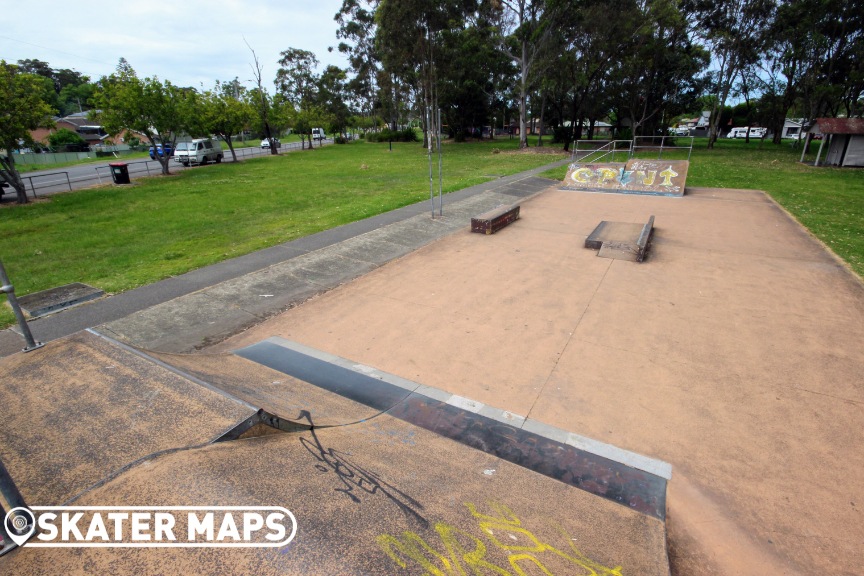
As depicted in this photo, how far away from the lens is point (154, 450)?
2898 mm

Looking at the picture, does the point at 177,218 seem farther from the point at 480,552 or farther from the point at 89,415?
the point at 480,552

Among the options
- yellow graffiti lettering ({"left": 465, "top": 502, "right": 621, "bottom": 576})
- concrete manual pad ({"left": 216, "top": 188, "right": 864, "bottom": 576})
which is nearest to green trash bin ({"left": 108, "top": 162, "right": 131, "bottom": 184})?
concrete manual pad ({"left": 216, "top": 188, "right": 864, "bottom": 576})

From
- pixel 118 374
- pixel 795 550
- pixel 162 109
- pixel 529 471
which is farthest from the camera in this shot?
pixel 162 109

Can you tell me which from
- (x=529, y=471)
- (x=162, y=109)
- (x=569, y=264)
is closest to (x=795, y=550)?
(x=529, y=471)

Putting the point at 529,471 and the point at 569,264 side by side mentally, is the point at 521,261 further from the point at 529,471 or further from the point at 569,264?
the point at 529,471

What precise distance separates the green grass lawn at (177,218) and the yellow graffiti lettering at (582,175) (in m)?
4.38

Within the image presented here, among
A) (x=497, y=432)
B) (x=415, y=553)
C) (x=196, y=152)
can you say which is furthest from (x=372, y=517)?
(x=196, y=152)

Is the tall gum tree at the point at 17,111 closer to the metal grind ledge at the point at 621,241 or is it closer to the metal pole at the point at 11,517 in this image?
the metal pole at the point at 11,517

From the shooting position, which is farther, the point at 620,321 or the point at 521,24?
the point at 521,24

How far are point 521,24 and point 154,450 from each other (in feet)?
125

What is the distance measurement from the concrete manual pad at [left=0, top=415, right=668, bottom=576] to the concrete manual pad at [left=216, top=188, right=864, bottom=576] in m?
0.93

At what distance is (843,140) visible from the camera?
971 inches

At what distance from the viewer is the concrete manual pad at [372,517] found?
2.08m

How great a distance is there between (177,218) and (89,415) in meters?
13.3
